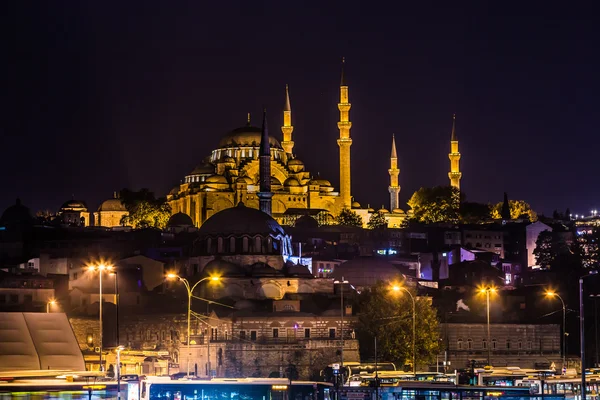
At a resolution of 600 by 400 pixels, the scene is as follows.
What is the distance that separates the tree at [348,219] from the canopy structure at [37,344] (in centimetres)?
6452

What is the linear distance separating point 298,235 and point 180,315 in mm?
42076

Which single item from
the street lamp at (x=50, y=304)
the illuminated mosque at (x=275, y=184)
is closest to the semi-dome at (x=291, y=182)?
the illuminated mosque at (x=275, y=184)

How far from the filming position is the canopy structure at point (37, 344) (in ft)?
213

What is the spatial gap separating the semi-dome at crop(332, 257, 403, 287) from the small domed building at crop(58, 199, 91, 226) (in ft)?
186

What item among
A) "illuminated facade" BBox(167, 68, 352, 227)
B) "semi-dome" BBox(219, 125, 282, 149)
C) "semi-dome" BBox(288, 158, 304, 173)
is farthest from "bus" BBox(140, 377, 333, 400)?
"semi-dome" BBox(288, 158, 304, 173)

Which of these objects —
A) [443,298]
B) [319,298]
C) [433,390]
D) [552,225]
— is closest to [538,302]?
[443,298]

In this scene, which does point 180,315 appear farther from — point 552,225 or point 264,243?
point 552,225

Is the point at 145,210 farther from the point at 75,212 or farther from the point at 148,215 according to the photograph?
the point at 75,212

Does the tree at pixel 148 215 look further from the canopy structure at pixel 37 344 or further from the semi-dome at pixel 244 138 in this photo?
the canopy structure at pixel 37 344

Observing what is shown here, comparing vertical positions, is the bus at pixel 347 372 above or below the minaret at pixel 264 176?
below

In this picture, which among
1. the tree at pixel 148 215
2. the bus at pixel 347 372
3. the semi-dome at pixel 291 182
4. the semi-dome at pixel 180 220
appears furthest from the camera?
the semi-dome at pixel 291 182

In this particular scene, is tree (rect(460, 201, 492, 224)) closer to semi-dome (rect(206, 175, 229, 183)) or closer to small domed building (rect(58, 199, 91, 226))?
semi-dome (rect(206, 175, 229, 183))

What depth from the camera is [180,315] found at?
3115 inches

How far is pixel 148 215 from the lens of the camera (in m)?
139
